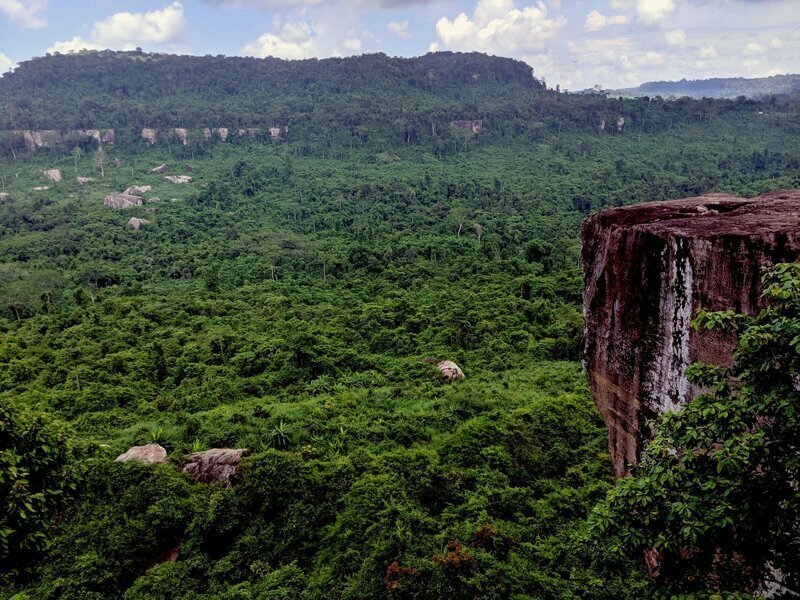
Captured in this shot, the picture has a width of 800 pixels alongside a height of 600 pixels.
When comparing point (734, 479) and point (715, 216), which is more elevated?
point (715, 216)

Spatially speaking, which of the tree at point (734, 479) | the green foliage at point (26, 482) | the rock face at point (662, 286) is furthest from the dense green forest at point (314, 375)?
the rock face at point (662, 286)

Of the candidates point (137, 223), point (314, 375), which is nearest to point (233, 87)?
point (137, 223)

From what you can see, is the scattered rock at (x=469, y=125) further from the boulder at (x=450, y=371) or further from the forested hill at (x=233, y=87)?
the boulder at (x=450, y=371)

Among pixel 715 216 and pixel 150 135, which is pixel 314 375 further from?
pixel 150 135

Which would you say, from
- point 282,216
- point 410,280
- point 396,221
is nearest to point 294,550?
point 410,280

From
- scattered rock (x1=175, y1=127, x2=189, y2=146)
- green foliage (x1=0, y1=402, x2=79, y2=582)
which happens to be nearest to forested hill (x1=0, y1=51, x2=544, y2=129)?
scattered rock (x1=175, y1=127, x2=189, y2=146)

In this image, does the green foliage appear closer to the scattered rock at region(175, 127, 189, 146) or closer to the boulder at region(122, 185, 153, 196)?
the boulder at region(122, 185, 153, 196)
